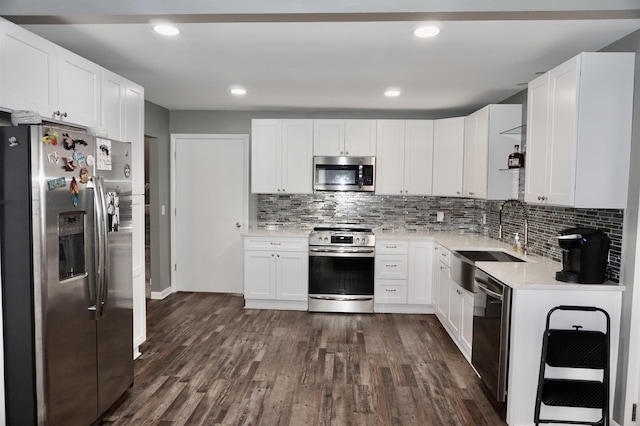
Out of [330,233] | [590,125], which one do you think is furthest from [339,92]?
[590,125]

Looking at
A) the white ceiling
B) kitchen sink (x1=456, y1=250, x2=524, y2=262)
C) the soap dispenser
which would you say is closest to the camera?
the white ceiling

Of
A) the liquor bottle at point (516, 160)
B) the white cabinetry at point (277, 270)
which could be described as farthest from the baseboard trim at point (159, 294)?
the liquor bottle at point (516, 160)

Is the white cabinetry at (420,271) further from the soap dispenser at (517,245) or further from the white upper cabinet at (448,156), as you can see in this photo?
the soap dispenser at (517,245)

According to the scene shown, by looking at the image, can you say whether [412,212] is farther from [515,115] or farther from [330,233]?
[515,115]

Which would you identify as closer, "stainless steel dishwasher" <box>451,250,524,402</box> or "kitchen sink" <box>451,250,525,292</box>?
"stainless steel dishwasher" <box>451,250,524,402</box>

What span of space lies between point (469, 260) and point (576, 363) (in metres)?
1.19

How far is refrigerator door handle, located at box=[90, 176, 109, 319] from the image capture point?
237cm

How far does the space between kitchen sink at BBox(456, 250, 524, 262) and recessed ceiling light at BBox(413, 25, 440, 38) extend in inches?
75.8

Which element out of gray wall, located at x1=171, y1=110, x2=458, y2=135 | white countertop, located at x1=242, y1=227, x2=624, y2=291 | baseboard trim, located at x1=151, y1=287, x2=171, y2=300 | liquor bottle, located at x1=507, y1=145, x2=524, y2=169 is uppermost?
gray wall, located at x1=171, y1=110, x2=458, y2=135

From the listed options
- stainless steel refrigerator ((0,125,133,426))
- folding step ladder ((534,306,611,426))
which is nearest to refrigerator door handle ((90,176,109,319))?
stainless steel refrigerator ((0,125,133,426))

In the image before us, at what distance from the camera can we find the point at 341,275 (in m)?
4.76

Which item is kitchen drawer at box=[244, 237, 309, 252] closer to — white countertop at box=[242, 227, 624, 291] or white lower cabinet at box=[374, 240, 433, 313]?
white countertop at box=[242, 227, 624, 291]

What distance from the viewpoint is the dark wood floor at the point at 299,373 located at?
8.83ft

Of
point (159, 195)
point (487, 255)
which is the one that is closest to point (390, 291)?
point (487, 255)
